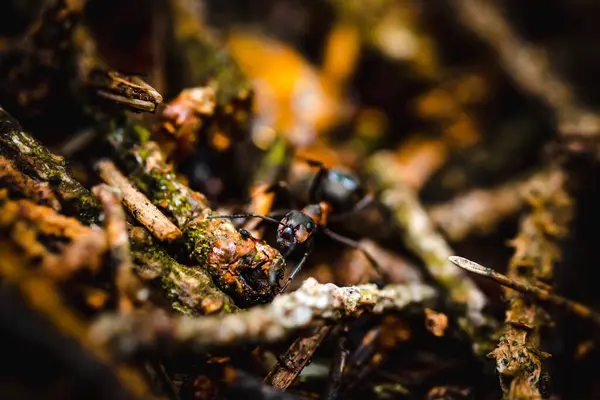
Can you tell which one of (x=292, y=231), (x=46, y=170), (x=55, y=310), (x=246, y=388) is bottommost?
(x=55, y=310)

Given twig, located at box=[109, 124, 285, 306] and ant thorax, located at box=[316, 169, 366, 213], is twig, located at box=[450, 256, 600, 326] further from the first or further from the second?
ant thorax, located at box=[316, 169, 366, 213]

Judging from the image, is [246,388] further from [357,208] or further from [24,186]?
[357,208]

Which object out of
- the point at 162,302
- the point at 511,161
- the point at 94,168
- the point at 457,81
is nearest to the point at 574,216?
the point at 511,161

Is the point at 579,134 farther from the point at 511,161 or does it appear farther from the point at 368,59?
the point at 368,59

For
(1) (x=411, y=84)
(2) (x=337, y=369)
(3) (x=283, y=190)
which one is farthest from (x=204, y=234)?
(1) (x=411, y=84)

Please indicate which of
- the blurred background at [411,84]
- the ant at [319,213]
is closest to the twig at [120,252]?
the ant at [319,213]

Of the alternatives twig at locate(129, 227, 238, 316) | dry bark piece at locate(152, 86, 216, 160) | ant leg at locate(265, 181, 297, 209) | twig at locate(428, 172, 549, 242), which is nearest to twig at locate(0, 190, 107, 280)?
twig at locate(129, 227, 238, 316)
